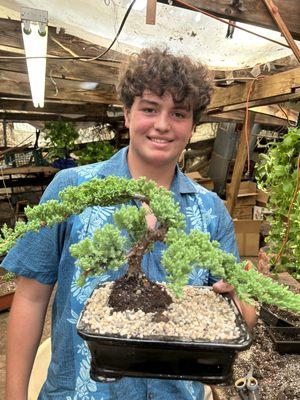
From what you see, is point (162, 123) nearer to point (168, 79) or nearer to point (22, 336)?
point (168, 79)

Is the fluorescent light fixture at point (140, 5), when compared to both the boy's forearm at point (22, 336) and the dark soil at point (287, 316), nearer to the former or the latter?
the boy's forearm at point (22, 336)

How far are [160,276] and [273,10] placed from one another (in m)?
1.22

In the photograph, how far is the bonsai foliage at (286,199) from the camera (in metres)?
1.85

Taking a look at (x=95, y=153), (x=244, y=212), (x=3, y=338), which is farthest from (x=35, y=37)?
(x=244, y=212)

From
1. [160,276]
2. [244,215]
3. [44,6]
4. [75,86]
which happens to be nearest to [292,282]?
[160,276]

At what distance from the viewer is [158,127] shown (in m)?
1.04

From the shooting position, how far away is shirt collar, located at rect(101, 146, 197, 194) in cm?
120

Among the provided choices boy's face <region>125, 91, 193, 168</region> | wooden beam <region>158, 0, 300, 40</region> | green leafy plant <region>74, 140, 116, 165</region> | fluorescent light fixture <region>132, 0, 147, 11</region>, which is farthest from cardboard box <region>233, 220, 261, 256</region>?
boy's face <region>125, 91, 193, 168</region>

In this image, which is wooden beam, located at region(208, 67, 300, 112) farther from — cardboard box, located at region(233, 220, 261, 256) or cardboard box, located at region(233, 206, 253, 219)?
cardboard box, located at region(233, 206, 253, 219)

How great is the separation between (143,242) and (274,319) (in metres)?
1.78

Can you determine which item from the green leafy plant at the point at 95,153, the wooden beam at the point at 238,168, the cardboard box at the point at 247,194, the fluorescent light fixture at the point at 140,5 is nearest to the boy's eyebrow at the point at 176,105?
the fluorescent light fixture at the point at 140,5

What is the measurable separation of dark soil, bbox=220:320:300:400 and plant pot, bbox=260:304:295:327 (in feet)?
0.33

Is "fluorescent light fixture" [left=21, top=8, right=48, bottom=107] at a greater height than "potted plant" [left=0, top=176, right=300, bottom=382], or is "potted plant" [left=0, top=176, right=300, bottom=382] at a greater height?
"fluorescent light fixture" [left=21, top=8, right=48, bottom=107]

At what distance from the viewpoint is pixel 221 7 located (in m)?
1.53
